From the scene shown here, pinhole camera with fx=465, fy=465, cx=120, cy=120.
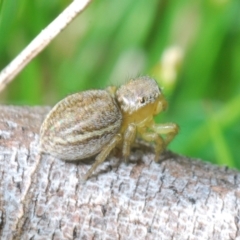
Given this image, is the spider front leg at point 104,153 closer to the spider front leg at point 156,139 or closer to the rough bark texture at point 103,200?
the rough bark texture at point 103,200

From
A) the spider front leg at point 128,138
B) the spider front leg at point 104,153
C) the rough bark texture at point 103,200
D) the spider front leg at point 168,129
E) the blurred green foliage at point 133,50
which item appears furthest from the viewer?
the blurred green foliage at point 133,50

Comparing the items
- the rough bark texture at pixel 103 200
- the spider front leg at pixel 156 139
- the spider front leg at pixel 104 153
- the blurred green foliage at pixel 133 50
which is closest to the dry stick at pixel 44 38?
the rough bark texture at pixel 103 200

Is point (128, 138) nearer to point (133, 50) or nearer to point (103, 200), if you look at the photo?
point (103, 200)

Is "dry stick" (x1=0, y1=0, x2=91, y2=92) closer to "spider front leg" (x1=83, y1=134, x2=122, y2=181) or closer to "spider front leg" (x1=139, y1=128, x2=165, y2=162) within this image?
"spider front leg" (x1=83, y1=134, x2=122, y2=181)

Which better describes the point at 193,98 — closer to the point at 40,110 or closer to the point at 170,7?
the point at 170,7

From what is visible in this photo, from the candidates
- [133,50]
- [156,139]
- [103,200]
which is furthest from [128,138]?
[133,50]

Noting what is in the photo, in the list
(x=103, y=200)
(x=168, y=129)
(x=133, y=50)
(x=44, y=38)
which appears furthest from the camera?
(x=133, y=50)
